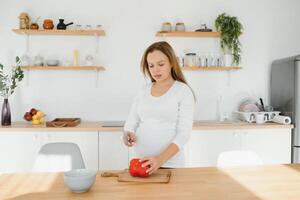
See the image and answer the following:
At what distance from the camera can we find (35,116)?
3.54m

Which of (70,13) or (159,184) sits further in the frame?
(70,13)

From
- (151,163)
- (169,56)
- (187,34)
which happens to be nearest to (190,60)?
(187,34)

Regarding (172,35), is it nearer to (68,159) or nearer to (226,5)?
(226,5)

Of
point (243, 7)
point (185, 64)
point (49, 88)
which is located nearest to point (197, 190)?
point (185, 64)

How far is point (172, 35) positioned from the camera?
3844 millimetres

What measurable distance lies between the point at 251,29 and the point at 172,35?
3.00 ft

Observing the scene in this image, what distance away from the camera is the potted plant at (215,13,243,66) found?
3785mm

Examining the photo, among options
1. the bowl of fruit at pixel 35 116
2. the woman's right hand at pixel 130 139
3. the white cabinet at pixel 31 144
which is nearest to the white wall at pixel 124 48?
the bowl of fruit at pixel 35 116

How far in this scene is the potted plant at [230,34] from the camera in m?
3.79

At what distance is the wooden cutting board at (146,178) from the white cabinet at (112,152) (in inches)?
62.1

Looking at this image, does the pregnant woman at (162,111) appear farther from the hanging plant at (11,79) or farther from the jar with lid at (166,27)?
the hanging plant at (11,79)

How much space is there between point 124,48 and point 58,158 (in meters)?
1.86

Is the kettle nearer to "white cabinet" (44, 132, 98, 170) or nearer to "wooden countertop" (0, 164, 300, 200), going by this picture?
"white cabinet" (44, 132, 98, 170)

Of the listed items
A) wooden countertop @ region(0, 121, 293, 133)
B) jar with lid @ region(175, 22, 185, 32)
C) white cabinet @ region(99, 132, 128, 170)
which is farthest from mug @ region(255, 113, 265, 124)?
white cabinet @ region(99, 132, 128, 170)
